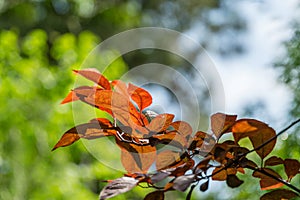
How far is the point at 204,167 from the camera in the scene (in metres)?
0.60

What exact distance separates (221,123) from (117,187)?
0.47 feet

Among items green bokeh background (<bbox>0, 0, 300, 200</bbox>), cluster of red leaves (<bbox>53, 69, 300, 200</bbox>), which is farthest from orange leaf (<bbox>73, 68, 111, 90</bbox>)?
green bokeh background (<bbox>0, 0, 300, 200</bbox>)

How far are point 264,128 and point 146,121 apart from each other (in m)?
0.14

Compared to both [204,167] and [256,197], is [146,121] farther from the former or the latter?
[256,197]

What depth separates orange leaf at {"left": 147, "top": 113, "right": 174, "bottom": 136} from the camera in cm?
64

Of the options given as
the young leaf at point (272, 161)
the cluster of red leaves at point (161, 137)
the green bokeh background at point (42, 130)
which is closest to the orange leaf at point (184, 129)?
the cluster of red leaves at point (161, 137)

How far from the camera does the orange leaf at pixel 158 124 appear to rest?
64 centimetres

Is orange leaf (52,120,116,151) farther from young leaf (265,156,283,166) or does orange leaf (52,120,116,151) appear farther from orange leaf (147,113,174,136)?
young leaf (265,156,283,166)

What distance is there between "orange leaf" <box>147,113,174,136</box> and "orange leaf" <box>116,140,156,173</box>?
0.07 ft

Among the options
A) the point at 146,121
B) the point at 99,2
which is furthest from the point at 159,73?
the point at 146,121

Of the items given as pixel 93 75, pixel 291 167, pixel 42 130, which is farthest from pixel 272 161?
pixel 42 130

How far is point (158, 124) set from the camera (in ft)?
2.11

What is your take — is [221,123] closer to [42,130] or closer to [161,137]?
[161,137]

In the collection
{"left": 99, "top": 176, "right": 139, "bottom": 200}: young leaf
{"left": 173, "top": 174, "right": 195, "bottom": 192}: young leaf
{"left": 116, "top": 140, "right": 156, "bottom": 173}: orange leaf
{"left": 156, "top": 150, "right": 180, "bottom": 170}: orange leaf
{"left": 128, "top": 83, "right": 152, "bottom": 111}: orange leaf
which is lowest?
{"left": 99, "top": 176, "right": 139, "bottom": 200}: young leaf
